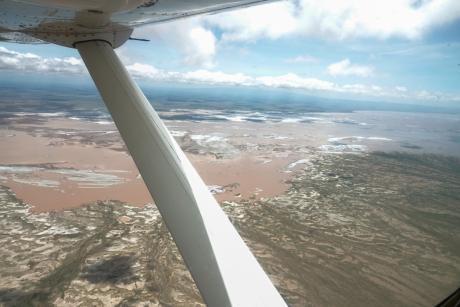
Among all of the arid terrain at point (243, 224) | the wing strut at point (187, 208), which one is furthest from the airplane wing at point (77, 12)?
the arid terrain at point (243, 224)

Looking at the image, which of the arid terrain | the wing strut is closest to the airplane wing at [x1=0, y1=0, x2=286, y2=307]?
the wing strut

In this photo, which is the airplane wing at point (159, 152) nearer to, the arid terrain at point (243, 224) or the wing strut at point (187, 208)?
the wing strut at point (187, 208)

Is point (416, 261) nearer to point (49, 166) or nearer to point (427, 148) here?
point (49, 166)

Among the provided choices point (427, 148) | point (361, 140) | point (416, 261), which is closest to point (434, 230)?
point (416, 261)

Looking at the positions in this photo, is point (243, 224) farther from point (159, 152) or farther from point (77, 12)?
point (77, 12)

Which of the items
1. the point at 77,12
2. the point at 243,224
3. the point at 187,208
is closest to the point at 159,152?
the point at 187,208

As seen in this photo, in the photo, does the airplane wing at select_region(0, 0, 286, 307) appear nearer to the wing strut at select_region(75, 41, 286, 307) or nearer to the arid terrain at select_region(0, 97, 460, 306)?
the wing strut at select_region(75, 41, 286, 307)
